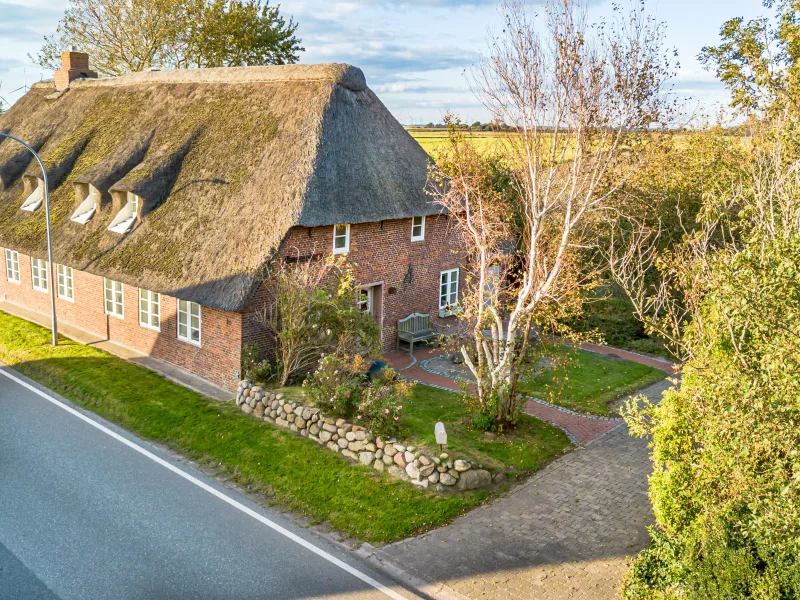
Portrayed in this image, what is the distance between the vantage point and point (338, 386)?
531 inches

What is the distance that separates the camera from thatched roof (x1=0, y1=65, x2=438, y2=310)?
52.2 feet

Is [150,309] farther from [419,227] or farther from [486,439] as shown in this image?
[486,439]

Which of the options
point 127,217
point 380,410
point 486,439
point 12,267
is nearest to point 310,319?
point 380,410

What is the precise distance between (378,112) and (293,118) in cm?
265

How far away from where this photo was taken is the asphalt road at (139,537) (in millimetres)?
9211

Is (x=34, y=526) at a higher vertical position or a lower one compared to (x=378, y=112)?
lower

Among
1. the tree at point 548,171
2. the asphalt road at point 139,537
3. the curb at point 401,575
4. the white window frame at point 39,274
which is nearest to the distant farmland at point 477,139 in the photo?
the tree at point 548,171

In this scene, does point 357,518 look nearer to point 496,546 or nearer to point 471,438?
point 496,546

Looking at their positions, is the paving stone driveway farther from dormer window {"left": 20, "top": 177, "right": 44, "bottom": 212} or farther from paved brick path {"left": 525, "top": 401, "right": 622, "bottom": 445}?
dormer window {"left": 20, "top": 177, "right": 44, "bottom": 212}

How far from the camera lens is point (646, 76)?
1164 cm

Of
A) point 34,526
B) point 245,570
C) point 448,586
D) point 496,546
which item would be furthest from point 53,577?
point 496,546

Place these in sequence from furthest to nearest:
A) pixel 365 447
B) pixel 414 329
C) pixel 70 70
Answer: pixel 70 70, pixel 414 329, pixel 365 447

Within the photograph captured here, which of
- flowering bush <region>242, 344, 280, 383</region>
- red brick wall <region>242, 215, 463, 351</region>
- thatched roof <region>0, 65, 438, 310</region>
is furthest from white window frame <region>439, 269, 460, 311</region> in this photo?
flowering bush <region>242, 344, 280, 383</region>

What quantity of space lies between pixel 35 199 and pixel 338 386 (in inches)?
575
